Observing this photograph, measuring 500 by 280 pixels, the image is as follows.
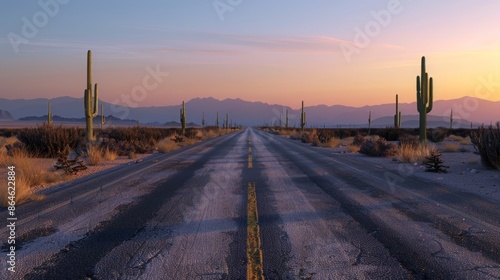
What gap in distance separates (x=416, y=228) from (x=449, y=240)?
71 centimetres

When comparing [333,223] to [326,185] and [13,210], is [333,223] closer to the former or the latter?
[326,185]

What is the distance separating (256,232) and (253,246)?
2.43 ft

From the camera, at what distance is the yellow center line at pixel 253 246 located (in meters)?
4.97

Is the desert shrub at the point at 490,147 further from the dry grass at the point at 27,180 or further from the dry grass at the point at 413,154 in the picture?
the dry grass at the point at 27,180

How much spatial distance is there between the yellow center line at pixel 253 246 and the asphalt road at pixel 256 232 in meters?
0.02

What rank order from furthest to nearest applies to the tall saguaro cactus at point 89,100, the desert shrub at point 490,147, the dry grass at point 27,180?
the tall saguaro cactus at point 89,100
the desert shrub at point 490,147
the dry grass at point 27,180

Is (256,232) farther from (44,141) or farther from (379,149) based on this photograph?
(379,149)

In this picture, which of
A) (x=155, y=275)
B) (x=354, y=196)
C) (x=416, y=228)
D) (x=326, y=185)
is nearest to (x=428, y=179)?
(x=326, y=185)

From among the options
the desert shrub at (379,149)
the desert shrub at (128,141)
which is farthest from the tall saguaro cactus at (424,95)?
the desert shrub at (128,141)

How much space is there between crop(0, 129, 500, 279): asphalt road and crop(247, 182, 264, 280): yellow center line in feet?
0.06

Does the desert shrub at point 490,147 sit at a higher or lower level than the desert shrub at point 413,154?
higher

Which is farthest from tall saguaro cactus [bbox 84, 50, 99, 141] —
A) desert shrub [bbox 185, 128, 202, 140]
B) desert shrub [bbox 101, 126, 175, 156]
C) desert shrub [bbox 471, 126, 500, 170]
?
desert shrub [bbox 185, 128, 202, 140]

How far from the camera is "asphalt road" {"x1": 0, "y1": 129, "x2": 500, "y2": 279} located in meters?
5.14

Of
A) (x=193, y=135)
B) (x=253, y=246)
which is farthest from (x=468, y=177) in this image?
(x=193, y=135)
